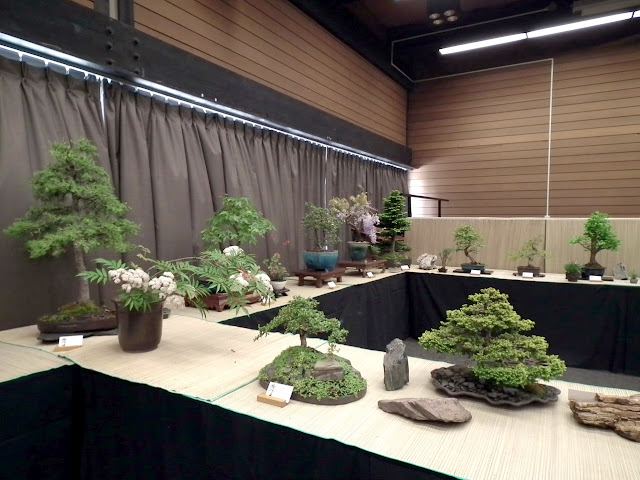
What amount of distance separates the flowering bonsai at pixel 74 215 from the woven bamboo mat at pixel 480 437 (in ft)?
3.67

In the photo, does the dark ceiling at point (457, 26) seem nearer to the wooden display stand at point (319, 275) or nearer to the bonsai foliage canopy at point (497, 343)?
the wooden display stand at point (319, 275)

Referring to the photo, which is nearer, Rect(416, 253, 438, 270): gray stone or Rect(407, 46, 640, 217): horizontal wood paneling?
Rect(416, 253, 438, 270): gray stone

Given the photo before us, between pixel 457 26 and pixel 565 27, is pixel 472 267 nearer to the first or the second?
pixel 565 27

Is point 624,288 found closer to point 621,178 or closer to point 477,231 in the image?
point 477,231

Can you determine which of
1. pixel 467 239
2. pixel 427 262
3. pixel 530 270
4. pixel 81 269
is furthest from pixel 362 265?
pixel 81 269

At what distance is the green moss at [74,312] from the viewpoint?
5.68 ft

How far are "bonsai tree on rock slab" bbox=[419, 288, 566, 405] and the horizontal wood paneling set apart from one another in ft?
16.5

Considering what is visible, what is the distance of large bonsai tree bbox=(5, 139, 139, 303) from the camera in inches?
70.2

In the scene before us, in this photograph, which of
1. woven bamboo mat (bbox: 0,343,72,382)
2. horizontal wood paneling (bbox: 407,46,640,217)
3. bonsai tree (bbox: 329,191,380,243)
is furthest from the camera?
horizontal wood paneling (bbox: 407,46,640,217)

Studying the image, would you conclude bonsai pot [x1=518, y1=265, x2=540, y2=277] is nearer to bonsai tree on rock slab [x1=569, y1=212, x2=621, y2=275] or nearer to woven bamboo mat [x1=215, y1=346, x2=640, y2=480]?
bonsai tree on rock slab [x1=569, y1=212, x2=621, y2=275]

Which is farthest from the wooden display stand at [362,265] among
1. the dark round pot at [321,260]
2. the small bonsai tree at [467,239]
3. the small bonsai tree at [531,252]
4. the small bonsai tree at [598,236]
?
the small bonsai tree at [598,236]

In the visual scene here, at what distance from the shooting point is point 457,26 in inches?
199

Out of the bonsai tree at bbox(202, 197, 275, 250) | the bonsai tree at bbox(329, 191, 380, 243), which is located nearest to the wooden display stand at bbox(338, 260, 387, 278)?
the bonsai tree at bbox(329, 191, 380, 243)

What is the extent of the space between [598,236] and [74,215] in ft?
12.6
